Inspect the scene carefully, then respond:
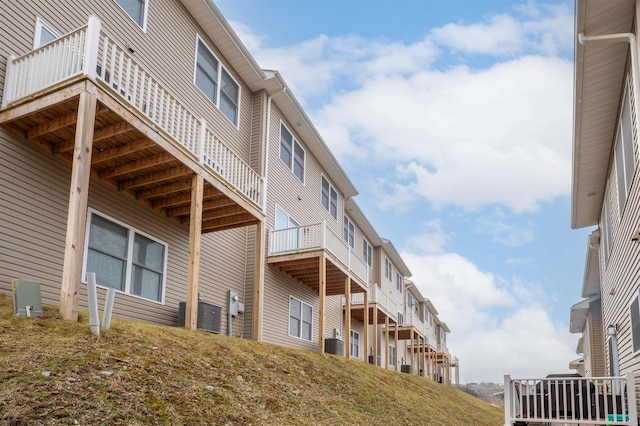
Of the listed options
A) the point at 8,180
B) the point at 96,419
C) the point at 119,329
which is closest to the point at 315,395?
the point at 119,329

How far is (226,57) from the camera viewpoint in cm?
1611

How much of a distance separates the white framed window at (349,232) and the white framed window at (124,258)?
13.9 meters

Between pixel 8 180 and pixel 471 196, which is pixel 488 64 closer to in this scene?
pixel 8 180

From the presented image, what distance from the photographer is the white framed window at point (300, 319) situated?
19.1 m

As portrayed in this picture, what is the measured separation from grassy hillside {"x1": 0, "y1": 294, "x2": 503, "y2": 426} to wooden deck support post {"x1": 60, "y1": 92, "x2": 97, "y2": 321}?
0.34m

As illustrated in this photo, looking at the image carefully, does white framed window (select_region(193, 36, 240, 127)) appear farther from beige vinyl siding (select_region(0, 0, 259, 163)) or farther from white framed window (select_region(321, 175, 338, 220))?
white framed window (select_region(321, 175, 338, 220))

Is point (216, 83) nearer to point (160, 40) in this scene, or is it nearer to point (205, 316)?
point (160, 40)

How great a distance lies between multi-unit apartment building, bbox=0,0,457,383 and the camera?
29.8ft

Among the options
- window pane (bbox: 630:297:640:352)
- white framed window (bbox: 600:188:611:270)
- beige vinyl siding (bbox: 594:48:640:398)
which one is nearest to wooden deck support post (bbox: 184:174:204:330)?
beige vinyl siding (bbox: 594:48:640:398)

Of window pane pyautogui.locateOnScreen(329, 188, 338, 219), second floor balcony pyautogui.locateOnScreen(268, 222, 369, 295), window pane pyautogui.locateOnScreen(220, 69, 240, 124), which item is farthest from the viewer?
window pane pyautogui.locateOnScreen(329, 188, 338, 219)

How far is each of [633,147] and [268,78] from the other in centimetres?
1046

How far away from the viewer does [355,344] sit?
90.0ft

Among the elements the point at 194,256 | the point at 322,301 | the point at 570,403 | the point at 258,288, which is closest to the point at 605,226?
the point at 570,403

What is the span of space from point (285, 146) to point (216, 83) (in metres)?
4.09
